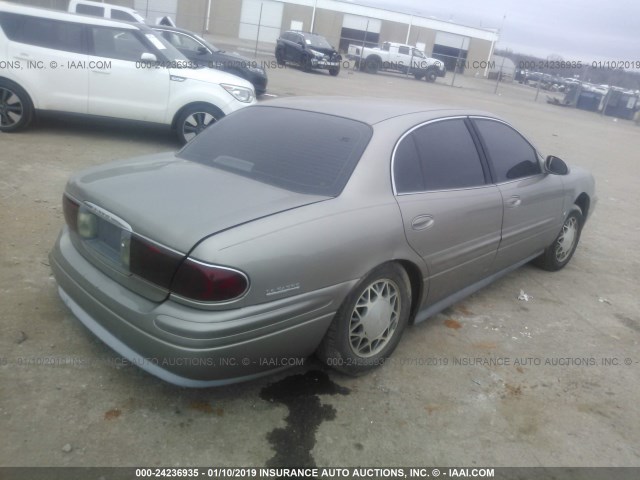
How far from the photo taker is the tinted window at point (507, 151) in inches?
161

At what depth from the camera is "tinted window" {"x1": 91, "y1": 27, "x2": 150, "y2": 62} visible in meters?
7.55

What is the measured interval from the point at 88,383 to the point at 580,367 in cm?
300

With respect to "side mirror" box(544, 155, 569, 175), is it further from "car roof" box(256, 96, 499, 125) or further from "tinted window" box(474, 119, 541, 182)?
"car roof" box(256, 96, 499, 125)

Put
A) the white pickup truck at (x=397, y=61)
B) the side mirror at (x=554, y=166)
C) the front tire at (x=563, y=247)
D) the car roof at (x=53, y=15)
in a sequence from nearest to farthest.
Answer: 1. the side mirror at (x=554, y=166)
2. the front tire at (x=563, y=247)
3. the car roof at (x=53, y=15)
4. the white pickup truck at (x=397, y=61)

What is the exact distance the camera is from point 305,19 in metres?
46.0

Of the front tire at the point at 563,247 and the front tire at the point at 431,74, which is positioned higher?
the front tire at the point at 431,74

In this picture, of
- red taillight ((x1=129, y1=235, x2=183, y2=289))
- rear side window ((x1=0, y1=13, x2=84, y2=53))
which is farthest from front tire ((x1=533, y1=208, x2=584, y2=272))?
rear side window ((x1=0, y1=13, x2=84, y2=53))

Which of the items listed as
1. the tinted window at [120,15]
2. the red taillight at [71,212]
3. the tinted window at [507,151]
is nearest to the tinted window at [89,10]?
the tinted window at [120,15]

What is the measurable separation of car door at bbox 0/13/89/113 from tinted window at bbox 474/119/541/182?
18.5 ft

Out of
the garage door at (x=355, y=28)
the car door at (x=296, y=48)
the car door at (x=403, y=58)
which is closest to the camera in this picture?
the car door at (x=296, y=48)

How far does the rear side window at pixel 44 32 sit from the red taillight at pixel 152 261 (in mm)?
5991

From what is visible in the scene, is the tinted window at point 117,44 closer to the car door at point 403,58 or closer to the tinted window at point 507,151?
the tinted window at point 507,151

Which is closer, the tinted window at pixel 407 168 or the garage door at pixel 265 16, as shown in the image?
the tinted window at pixel 407 168

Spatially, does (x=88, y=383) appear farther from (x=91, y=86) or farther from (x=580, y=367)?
(x=91, y=86)
